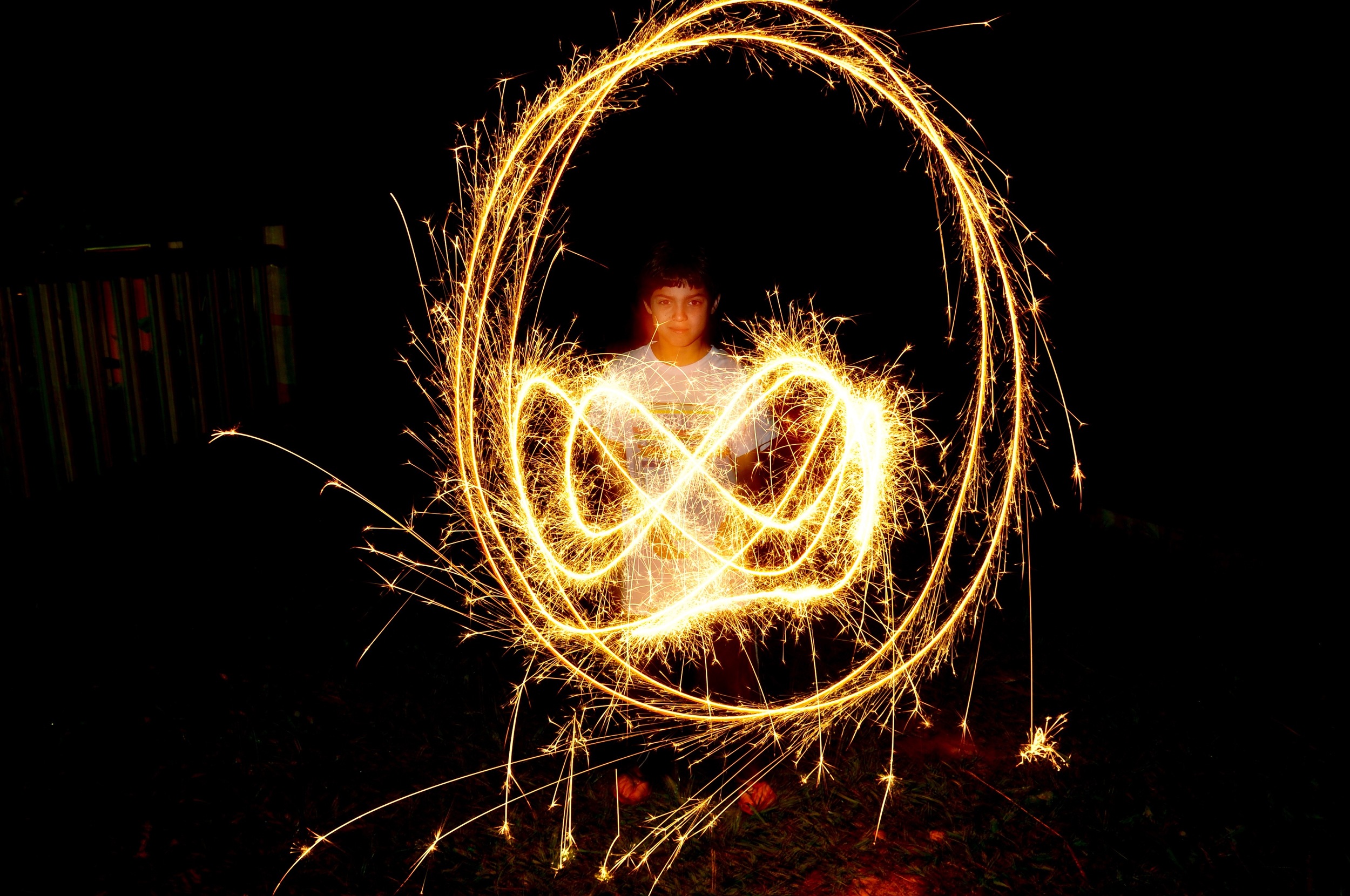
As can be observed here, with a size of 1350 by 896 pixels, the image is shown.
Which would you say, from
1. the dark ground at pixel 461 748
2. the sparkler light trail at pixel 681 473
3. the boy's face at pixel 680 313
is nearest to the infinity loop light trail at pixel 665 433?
the sparkler light trail at pixel 681 473

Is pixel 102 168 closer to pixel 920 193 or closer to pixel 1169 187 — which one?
pixel 920 193

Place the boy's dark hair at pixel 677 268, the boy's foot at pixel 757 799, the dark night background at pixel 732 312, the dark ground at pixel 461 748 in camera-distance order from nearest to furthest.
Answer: the boy's dark hair at pixel 677 268 → the dark ground at pixel 461 748 → the boy's foot at pixel 757 799 → the dark night background at pixel 732 312

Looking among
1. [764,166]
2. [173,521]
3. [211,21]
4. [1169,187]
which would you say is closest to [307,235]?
[211,21]

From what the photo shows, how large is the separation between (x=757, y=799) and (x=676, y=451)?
132cm

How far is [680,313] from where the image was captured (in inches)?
113

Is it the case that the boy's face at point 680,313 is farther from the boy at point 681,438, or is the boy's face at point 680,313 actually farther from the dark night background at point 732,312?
the dark night background at point 732,312

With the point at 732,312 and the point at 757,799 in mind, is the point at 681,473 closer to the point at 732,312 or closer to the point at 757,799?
the point at 757,799

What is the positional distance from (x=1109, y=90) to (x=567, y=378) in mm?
4155

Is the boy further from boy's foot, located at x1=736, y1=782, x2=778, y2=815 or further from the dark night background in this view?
the dark night background

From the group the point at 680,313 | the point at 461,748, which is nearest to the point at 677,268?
the point at 680,313

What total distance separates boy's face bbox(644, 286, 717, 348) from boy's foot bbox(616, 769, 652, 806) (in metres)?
1.59

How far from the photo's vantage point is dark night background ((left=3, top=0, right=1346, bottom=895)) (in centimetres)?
346

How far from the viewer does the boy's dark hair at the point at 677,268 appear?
2.81m

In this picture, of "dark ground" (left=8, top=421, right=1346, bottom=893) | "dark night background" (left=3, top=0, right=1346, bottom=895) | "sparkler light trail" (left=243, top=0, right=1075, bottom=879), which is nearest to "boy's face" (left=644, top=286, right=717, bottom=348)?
"sparkler light trail" (left=243, top=0, right=1075, bottom=879)
